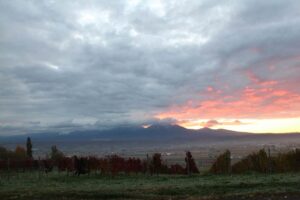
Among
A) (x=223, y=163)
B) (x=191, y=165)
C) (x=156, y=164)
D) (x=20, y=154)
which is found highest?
(x=20, y=154)

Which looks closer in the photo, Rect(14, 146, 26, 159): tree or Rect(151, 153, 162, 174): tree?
Rect(151, 153, 162, 174): tree

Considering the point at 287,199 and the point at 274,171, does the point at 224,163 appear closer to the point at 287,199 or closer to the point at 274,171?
the point at 274,171

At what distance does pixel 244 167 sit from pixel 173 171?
730 cm

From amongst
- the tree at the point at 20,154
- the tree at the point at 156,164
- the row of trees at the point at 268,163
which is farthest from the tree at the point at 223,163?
the tree at the point at 20,154

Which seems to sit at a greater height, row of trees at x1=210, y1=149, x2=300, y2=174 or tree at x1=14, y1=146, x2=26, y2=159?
tree at x1=14, y1=146, x2=26, y2=159

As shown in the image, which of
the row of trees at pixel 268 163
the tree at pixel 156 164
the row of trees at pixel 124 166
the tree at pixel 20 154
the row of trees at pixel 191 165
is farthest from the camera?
the tree at pixel 20 154

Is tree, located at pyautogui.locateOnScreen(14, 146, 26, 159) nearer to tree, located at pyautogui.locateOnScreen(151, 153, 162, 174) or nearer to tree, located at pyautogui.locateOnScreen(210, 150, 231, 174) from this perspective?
tree, located at pyautogui.locateOnScreen(151, 153, 162, 174)

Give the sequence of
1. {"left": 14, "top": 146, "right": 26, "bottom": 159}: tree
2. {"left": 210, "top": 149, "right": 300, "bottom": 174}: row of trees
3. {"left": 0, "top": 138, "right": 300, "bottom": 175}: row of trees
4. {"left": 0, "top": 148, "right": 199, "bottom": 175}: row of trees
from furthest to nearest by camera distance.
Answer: {"left": 14, "top": 146, "right": 26, "bottom": 159}: tree → {"left": 0, "top": 148, "right": 199, "bottom": 175}: row of trees → {"left": 0, "top": 138, "right": 300, "bottom": 175}: row of trees → {"left": 210, "top": 149, "right": 300, "bottom": 174}: row of trees

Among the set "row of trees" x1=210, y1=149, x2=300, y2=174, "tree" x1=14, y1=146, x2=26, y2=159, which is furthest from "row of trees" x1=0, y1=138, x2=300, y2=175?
"tree" x1=14, y1=146, x2=26, y2=159

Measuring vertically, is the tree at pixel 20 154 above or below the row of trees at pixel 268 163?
above

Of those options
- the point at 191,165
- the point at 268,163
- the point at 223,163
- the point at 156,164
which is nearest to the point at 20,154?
the point at 156,164

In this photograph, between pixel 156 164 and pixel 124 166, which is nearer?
pixel 124 166

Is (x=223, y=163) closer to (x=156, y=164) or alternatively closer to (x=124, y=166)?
(x=156, y=164)

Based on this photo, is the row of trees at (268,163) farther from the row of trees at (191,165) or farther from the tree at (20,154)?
the tree at (20,154)
